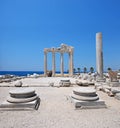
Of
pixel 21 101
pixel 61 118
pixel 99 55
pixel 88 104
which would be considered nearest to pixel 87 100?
pixel 88 104

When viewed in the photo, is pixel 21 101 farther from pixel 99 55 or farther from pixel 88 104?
pixel 99 55

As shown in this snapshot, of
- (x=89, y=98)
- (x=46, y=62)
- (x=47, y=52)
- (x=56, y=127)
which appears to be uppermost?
(x=47, y=52)

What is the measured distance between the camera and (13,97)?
7.72 metres

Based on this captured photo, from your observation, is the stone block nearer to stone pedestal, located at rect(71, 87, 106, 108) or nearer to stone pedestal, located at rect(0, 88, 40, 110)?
stone pedestal, located at rect(71, 87, 106, 108)

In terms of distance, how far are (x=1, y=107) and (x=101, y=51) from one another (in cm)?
1527

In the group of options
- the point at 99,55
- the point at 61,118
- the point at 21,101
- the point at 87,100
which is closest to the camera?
the point at 61,118

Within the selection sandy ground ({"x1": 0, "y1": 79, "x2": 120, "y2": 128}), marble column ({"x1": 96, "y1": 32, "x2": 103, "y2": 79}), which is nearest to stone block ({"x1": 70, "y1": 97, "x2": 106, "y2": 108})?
sandy ground ({"x1": 0, "y1": 79, "x2": 120, "y2": 128})

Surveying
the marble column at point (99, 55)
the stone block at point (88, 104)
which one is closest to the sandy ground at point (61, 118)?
the stone block at point (88, 104)

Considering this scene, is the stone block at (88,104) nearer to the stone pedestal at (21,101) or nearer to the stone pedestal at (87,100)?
the stone pedestal at (87,100)

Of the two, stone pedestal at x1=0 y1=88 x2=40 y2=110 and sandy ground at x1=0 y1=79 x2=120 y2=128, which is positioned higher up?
stone pedestal at x1=0 y1=88 x2=40 y2=110

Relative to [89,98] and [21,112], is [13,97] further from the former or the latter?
[89,98]

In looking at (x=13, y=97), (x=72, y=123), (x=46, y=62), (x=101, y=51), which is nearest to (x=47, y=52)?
(x=46, y=62)

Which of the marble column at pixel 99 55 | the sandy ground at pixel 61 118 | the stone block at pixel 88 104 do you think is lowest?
the sandy ground at pixel 61 118

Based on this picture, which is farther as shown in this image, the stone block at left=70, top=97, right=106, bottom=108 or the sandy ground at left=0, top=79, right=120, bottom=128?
the stone block at left=70, top=97, right=106, bottom=108
